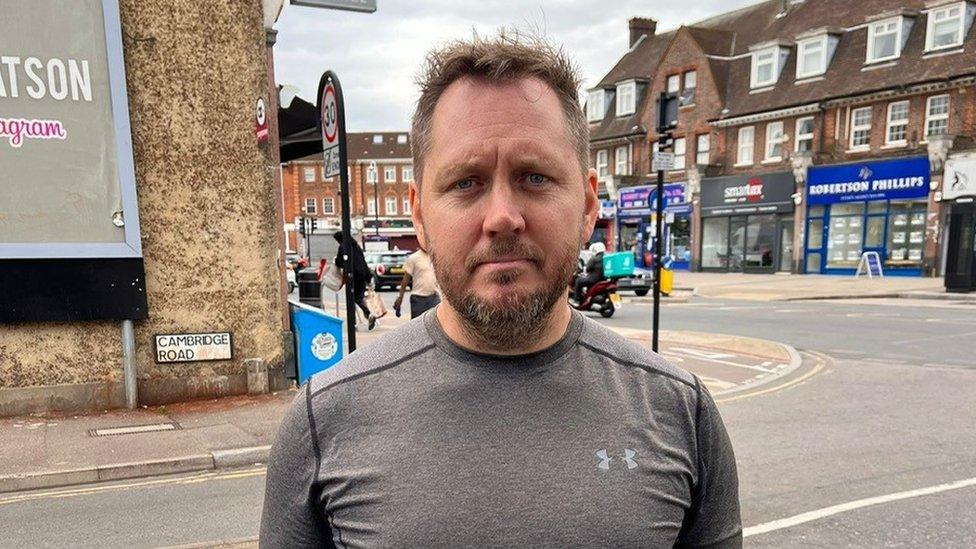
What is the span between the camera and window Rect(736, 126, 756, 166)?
27.3m

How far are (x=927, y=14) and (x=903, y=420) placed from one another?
75.4 ft

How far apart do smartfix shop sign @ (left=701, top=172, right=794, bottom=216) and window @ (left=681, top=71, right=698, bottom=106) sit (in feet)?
14.2

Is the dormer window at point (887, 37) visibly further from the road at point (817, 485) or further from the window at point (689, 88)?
the road at point (817, 485)

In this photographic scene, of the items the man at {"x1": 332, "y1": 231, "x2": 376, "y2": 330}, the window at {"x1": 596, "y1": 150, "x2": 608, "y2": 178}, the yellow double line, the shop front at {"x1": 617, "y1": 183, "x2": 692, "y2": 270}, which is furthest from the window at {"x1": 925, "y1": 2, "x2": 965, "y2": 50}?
the yellow double line

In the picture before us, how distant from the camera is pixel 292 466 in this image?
4.10 feet

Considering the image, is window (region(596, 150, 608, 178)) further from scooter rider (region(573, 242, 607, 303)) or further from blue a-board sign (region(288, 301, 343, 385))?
blue a-board sign (region(288, 301, 343, 385))

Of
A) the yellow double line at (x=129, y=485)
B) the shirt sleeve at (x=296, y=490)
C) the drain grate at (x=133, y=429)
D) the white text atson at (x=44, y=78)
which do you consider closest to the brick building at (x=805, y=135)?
the yellow double line at (x=129, y=485)

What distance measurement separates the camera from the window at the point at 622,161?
110ft

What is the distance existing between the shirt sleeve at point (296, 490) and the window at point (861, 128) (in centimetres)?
2684

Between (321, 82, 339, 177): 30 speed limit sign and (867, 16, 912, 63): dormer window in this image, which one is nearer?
(321, 82, 339, 177): 30 speed limit sign

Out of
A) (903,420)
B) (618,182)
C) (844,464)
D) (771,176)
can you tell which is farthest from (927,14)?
(844,464)

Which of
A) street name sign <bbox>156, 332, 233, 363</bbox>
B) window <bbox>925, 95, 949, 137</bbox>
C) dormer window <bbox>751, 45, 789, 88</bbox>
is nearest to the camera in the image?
street name sign <bbox>156, 332, 233, 363</bbox>

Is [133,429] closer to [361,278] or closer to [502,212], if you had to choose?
[502,212]

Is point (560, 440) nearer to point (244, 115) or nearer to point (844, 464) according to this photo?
point (844, 464)
